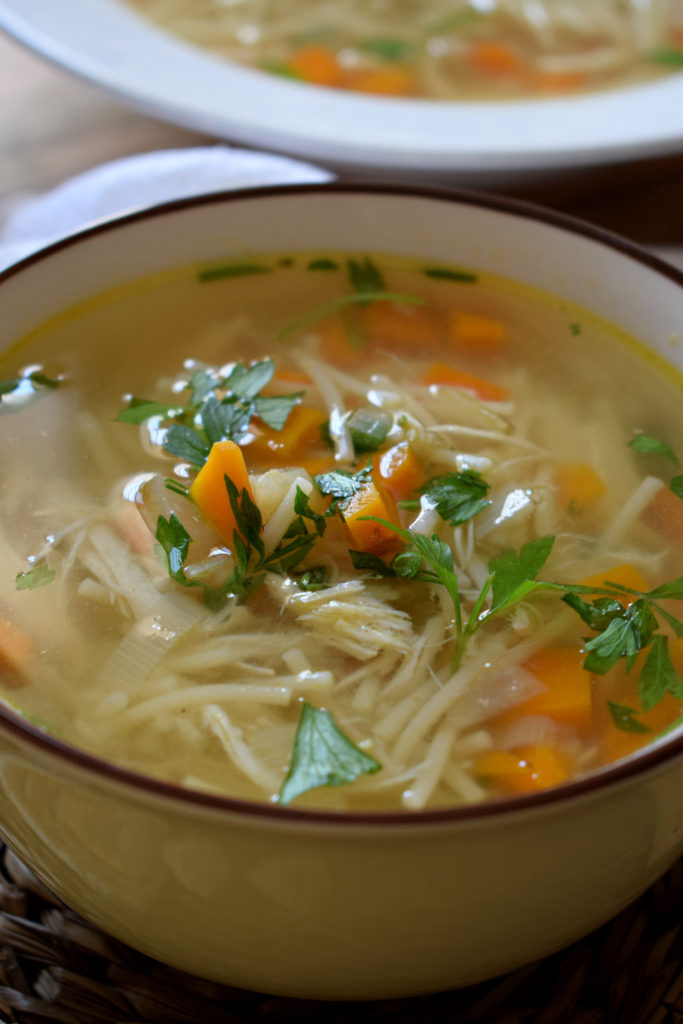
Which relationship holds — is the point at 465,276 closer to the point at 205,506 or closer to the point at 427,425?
the point at 427,425

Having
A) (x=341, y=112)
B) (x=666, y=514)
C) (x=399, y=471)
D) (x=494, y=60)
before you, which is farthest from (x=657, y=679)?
(x=494, y=60)

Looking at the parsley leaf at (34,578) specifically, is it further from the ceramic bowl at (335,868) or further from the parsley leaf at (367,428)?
the parsley leaf at (367,428)

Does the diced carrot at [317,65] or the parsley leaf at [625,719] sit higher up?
the diced carrot at [317,65]

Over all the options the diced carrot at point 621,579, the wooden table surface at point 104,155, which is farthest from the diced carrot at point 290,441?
the wooden table surface at point 104,155

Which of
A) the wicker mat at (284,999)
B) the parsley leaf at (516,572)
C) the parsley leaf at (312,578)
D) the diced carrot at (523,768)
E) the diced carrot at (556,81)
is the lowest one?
the wicker mat at (284,999)

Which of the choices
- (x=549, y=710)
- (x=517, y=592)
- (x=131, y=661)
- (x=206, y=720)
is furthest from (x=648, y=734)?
(x=131, y=661)

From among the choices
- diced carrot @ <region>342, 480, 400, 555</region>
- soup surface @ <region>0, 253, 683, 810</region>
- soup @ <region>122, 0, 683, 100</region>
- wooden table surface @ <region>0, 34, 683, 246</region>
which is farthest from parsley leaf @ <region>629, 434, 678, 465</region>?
soup @ <region>122, 0, 683, 100</region>
